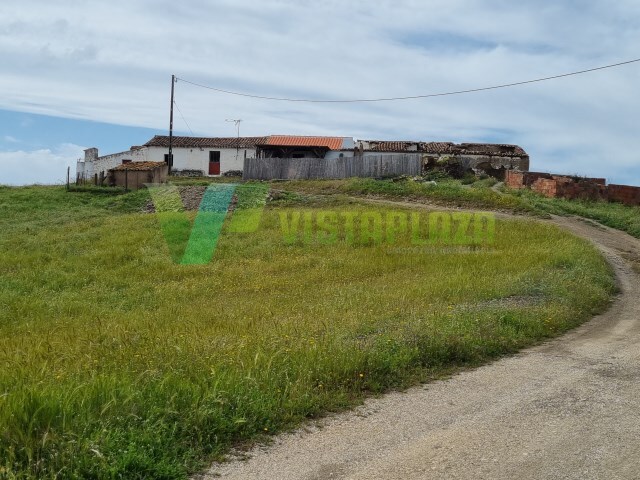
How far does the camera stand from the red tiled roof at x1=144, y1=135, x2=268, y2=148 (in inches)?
1827

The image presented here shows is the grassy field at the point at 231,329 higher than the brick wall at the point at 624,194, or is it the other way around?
the brick wall at the point at 624,194

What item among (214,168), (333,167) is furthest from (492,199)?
(214,168)

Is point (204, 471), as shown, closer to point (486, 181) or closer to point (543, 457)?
point (543, 457)

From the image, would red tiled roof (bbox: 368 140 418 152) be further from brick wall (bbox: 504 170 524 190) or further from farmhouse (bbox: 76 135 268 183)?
brick wall (bbox: 504 170 524 190)

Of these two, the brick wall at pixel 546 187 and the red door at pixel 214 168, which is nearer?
the brick wall at pixel 546 187

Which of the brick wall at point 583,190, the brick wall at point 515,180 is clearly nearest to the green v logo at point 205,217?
the brick wall at point 515,180

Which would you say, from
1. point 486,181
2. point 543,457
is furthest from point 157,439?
point 486,181

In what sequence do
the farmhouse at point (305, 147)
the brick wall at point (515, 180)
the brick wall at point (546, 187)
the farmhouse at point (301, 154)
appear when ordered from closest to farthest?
the brick wall at point (546, 187)
the brick wall at point (515, 180)
the farmhouse at point (301, 154)
the farmhouse at point (305, 147)

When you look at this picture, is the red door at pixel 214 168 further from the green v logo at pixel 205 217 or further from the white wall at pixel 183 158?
the green v logo at pixel 205 217

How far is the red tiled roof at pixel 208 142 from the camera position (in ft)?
152

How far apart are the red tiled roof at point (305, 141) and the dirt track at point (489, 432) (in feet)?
123

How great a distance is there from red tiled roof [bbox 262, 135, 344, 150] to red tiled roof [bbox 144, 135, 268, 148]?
4.59 feet

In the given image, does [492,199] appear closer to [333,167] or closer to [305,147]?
[333,167]

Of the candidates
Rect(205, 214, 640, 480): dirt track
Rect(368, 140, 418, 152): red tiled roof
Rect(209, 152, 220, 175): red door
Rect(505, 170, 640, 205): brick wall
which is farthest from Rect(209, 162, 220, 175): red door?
Rect(205, 214, 640, 480): dirt track
